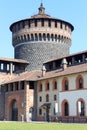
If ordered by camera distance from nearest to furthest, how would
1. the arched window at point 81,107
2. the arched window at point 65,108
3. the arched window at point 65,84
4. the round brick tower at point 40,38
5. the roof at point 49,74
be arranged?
the arched window at point 81,107 → the roof at point 49,74 → the arched window at point 65,108 → the arched window at point 65,84 → the round brick tower at point 40,38

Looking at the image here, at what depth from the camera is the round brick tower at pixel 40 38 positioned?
198 ft

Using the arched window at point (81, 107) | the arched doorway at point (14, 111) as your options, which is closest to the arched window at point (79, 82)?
the arched window at point (81, 107)

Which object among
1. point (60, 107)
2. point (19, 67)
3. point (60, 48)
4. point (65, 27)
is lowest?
point (60, 107)

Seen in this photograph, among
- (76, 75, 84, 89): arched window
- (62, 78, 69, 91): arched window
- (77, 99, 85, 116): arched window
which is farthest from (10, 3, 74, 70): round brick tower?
(77, 99, 85, 116): arched window

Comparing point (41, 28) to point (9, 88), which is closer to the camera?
point (9, 88)

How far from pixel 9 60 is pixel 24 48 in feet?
19.0

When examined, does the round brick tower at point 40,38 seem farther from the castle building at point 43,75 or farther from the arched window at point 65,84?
the arched window at point 65,84

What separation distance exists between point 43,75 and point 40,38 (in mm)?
10525

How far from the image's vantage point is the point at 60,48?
61.6 meters

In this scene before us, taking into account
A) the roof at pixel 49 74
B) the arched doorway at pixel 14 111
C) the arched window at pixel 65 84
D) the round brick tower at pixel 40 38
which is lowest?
the arched doorway at pixel 14 111

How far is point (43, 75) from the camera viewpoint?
52594 millimetres

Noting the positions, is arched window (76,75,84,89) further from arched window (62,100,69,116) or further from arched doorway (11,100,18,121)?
arched doorway (11,100,18,121)

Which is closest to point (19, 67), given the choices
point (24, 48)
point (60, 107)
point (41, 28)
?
point (24, 48)

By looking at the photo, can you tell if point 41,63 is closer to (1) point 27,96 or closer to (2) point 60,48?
(2) point 60,48
